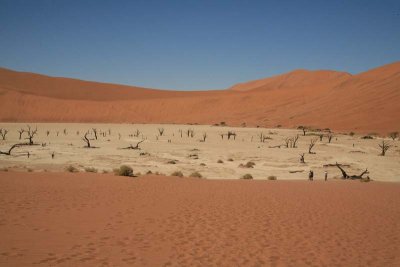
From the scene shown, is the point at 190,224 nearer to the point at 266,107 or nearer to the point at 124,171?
the point at 124,171

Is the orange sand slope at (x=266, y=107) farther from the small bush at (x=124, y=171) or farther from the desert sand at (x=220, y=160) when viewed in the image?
the small bush at (x=124, y=171)

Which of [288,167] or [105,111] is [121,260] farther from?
[105,111]

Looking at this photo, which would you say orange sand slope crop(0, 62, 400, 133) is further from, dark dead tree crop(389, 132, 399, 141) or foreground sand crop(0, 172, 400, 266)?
foreground sand crop(0, 172, 400, 266)

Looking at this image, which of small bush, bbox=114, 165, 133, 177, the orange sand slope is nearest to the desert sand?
small bush, bbox=114, 165, 133, 177

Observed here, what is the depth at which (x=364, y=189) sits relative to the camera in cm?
1423

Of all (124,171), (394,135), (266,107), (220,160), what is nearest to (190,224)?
(124,171)

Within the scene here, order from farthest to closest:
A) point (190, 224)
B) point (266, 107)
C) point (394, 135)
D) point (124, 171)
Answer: point (266, 107), point (394, 135), point (124, 171), point (190, 224)

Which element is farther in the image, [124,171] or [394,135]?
[394,135]

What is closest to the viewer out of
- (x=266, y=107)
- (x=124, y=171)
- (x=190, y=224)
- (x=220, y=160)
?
(x=190, y=224)

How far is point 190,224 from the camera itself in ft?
28.5

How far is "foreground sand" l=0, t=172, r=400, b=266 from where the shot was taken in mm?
6492

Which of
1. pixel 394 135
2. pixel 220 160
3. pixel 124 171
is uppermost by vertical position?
pixel 394 135

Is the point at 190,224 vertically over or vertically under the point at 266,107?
under

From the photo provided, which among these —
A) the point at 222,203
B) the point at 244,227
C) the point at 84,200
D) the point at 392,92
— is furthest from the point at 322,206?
the point at 392,92
